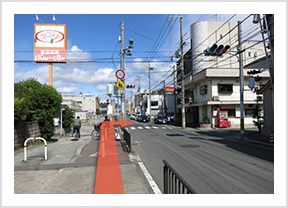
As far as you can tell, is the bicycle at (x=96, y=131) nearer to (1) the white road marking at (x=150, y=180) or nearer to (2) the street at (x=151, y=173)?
(2) the street at (x=151, y=173)

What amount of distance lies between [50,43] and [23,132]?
1546cm

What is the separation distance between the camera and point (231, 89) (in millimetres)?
27047

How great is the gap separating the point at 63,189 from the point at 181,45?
78.4ft

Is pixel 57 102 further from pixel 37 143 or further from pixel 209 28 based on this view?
pixel 209 28

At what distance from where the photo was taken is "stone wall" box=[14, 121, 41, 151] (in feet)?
32.8

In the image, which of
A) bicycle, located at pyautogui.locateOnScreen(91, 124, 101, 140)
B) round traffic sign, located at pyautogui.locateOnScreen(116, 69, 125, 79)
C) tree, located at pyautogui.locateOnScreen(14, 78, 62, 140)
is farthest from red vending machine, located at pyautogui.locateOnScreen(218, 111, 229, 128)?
tree, located at pyautogui.locateOnScreen(14, 78, 62, 140)

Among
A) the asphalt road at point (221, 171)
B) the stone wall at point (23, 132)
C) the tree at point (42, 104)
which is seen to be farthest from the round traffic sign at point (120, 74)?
the stone wall at point (23, 132)

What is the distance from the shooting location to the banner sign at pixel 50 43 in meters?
22.5

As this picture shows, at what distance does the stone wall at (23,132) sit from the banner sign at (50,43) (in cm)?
1304

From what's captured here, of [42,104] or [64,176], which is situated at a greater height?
[42,104]

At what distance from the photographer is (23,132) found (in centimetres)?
1077

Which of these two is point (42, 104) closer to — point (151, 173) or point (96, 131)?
point (96, 131)

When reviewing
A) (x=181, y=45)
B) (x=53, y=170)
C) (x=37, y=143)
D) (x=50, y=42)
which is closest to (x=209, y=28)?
(x=181, y=45)

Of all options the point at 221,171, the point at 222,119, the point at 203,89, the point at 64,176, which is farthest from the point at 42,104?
the point at 203,89
